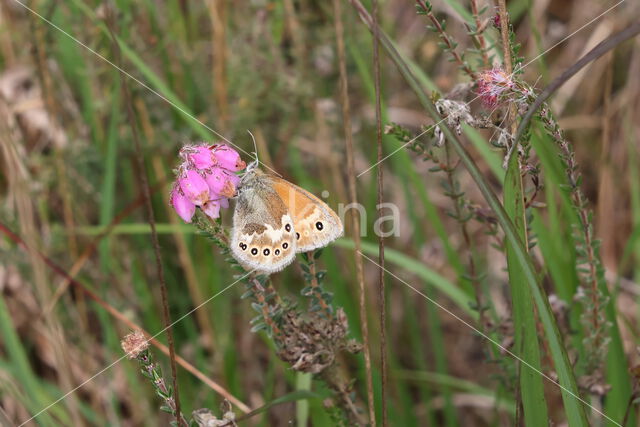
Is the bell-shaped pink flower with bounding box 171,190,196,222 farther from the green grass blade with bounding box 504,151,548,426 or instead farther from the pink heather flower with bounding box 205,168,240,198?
the green grass blade with bounding box 504,151,548,426

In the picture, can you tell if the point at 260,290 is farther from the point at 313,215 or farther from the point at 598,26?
the point at 598,26

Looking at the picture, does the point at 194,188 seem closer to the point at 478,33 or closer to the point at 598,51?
the point at 478,33

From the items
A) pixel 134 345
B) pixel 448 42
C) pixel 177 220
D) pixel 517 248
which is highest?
pixel 177 220

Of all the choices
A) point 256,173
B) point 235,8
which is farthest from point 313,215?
point 235,8

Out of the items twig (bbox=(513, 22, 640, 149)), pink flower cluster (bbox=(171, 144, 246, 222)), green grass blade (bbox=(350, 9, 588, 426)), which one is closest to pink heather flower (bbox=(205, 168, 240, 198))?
pink flower cluster (bbox=(171, 144, 246, 222))

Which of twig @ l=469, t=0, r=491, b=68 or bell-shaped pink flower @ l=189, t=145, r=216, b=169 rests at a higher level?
twig @ l=469, t=0, r=491, b=68

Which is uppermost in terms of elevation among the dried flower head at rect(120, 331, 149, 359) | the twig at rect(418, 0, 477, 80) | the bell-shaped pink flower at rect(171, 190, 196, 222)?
the twig at rect(418, 0, 477, 80)

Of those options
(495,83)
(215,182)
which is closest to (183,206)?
(215,182)
